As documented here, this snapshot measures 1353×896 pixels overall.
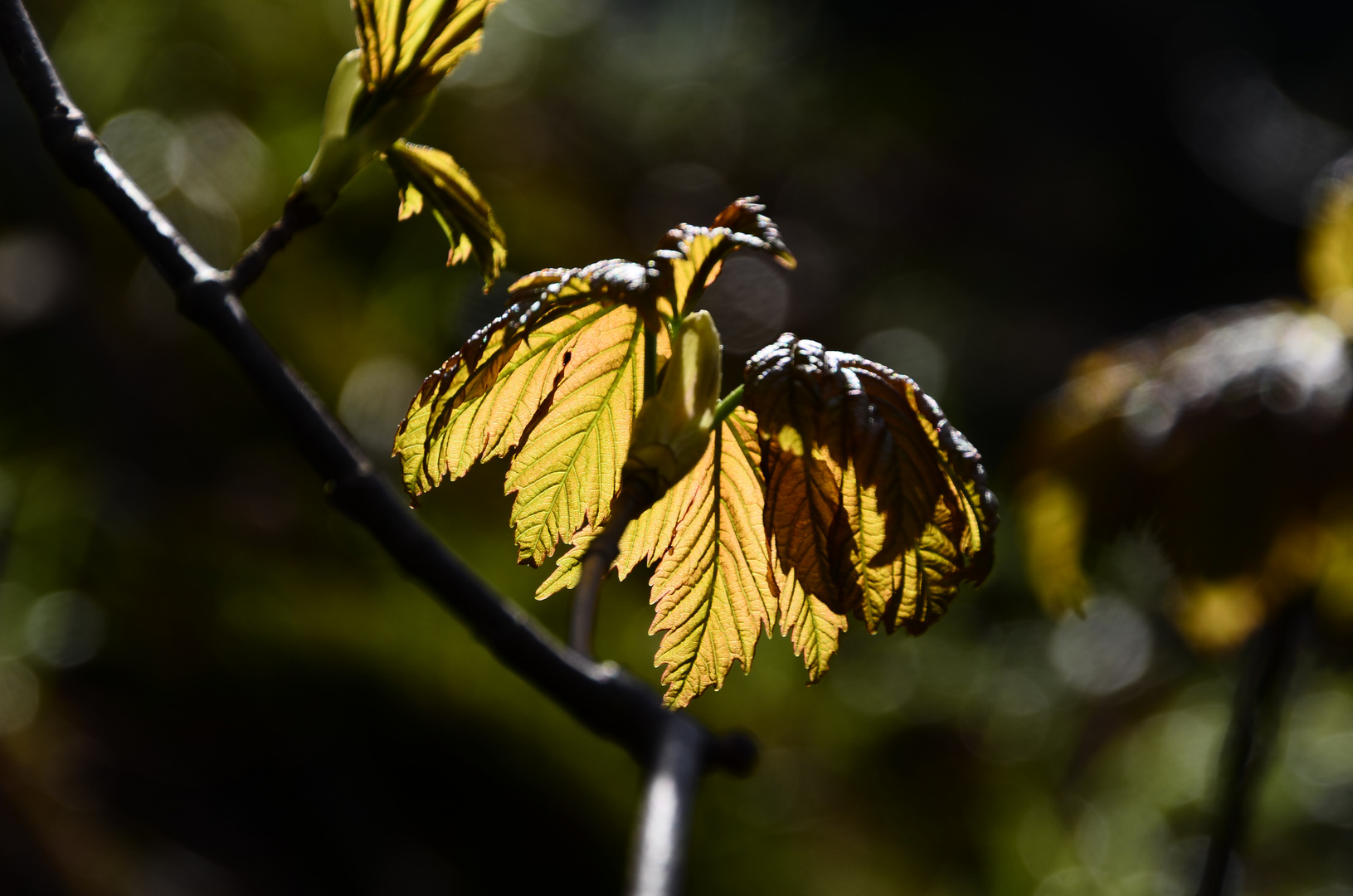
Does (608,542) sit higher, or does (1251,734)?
(1251,734)

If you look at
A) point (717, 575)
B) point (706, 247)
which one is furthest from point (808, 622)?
point (706, 247)

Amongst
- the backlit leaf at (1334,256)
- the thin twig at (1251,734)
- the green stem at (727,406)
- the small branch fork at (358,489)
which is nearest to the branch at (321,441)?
the small branch fork at (358,489)

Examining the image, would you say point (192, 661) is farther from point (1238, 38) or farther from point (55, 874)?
point (1238, 38)

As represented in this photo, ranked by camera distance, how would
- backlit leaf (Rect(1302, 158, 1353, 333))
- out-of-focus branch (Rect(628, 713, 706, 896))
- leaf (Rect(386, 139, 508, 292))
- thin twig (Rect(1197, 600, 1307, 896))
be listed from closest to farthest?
out-of-focus branch (Rect(628, 713, 706, 896)) → leaf (Rect(386, 139, 508, 292)) → thin twig (Rect(1197, 600, 1307, 896)) → backlit leaf (Rect(1302, 158, 1353, 333))

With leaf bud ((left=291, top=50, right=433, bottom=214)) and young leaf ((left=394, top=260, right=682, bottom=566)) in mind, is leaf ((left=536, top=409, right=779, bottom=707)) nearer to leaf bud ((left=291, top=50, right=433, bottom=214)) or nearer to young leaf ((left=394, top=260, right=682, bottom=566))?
young leaf ((left=394, top=260, right=682, bottom=566))

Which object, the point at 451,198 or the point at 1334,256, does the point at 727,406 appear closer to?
the point at 451,198

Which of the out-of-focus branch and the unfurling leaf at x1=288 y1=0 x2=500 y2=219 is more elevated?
the unfurling leaf at x1=288 y1=0 x2=500 y2=219

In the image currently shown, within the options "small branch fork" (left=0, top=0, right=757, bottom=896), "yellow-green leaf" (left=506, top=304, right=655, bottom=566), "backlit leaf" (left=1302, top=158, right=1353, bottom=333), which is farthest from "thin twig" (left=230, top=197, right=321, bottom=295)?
"backlit leaf" (left=1302, top=158, right=1353, bottom=333)
